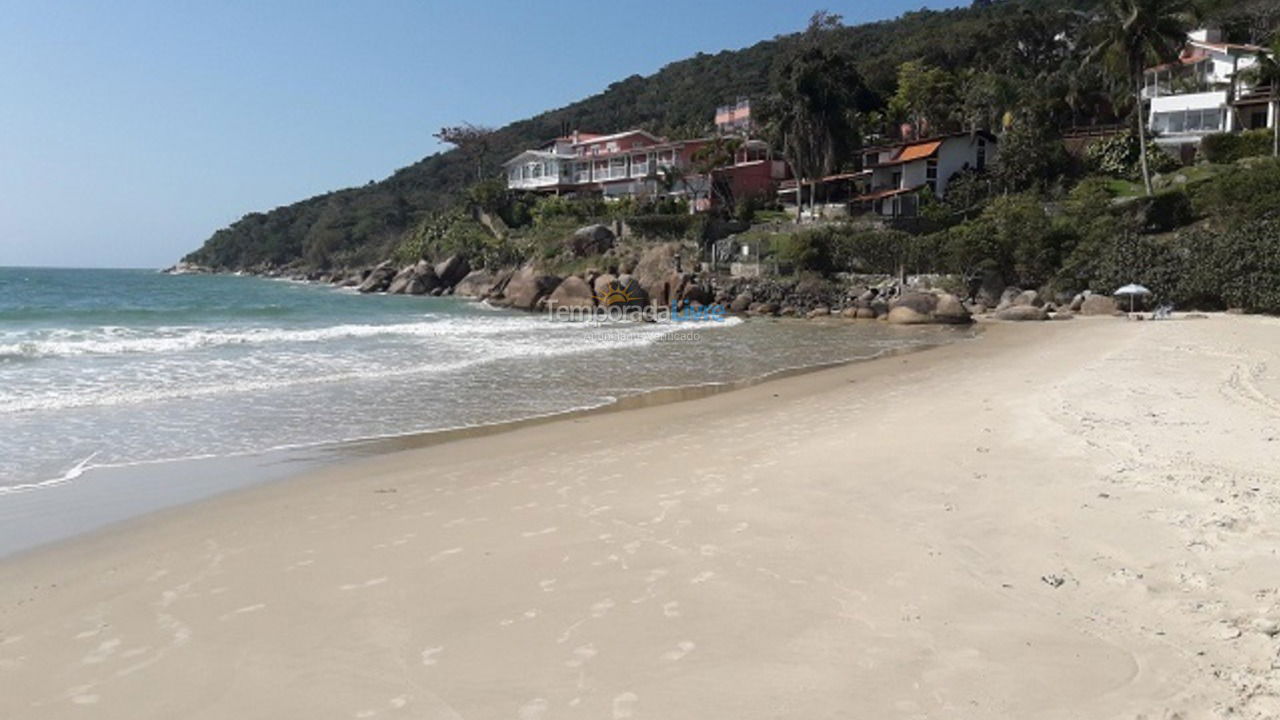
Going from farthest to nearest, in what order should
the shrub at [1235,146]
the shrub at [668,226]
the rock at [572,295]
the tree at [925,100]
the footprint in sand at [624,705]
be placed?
the tree at [925,100] < the shrub at [668,226] < the rock at [572,295] < the shrub at [1235,146] < the footprint in sand at [624,705]

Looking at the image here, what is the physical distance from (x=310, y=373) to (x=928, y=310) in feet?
83.6

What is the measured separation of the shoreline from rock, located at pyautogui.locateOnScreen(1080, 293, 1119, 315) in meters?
26.1

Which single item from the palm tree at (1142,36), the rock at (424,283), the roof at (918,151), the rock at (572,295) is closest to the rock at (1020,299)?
the palm tree at (1142,36)

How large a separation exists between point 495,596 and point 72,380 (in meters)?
16.2

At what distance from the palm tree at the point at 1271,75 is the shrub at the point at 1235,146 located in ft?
1.37

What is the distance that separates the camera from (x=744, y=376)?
19094mm

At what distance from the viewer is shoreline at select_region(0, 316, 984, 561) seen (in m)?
7.95

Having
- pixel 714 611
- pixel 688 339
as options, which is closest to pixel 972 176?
pixel 688 339

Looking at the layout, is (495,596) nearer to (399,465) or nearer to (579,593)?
(579,593)

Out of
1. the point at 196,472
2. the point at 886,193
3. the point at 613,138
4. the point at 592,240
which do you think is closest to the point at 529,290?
the point at 592,240

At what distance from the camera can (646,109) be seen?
13775 centimetres

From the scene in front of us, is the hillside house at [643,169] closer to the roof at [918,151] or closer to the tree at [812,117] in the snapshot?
the tree at [812,117]

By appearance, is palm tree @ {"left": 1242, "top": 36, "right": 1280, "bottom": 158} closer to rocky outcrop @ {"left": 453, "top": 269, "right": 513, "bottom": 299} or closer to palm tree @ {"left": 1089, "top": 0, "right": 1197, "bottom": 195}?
palm tree @ {"left": 1089, "top": 0, "right": 1197, "bottom": 195}

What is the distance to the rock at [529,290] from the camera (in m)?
51.1
